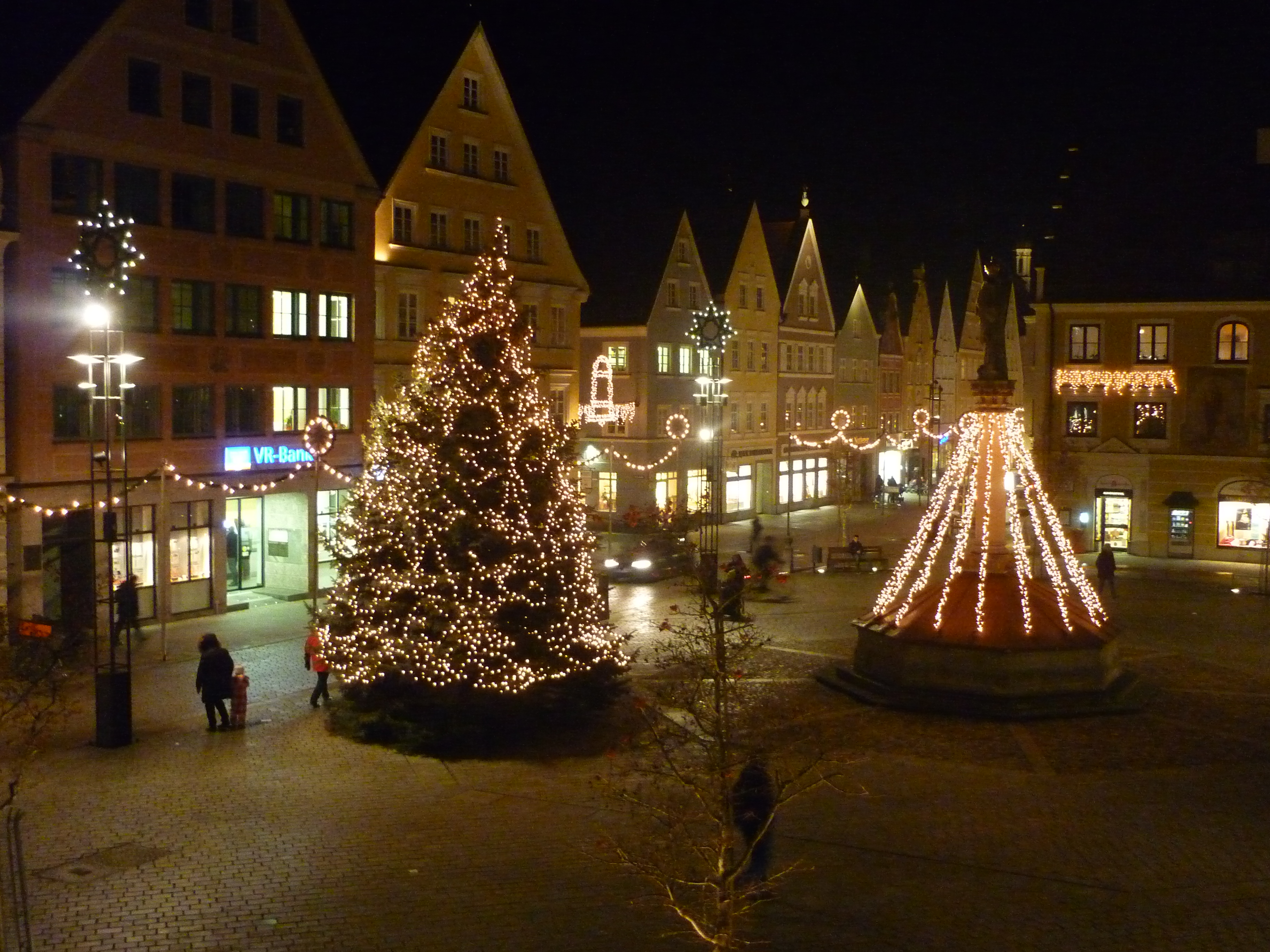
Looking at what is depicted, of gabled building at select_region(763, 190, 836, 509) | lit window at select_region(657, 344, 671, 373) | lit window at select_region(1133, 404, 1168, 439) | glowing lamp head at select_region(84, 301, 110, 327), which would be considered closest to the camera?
glowing lamp head at select_region(84, 301, 110, 327)

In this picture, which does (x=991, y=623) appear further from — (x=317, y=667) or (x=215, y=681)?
(x=215, y=681)

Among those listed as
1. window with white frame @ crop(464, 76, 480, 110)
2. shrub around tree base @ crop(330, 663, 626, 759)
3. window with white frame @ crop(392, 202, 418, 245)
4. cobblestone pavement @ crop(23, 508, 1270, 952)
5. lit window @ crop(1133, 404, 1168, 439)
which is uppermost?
window with white frame @ crop(464, 76, 480, 110)

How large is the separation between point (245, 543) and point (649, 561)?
37.3 ft

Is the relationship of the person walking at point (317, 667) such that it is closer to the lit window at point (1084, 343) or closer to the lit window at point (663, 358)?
the lit window at point (663, 358)

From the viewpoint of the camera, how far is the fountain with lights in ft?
71.4

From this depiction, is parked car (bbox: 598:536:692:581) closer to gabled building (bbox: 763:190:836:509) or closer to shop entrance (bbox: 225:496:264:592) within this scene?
shop entrance (bbox: 225:496:264:592)

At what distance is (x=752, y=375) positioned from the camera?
59.8 meters

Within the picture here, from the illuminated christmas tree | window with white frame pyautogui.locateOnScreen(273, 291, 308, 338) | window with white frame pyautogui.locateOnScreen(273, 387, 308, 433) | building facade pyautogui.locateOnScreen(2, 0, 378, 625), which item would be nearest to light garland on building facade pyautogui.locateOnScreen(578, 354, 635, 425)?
building facade pyautogui.locateOnScreen(2, 0, 378, 625)

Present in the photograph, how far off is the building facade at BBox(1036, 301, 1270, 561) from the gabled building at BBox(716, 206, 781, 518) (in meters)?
14.7

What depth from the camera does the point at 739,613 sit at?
24906mm

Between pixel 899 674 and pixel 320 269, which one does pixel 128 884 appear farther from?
pixel 320 269

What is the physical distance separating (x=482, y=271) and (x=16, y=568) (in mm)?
13323

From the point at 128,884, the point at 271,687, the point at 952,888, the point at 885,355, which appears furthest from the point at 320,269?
the point at 885,355

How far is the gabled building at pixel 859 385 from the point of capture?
6881 cm
